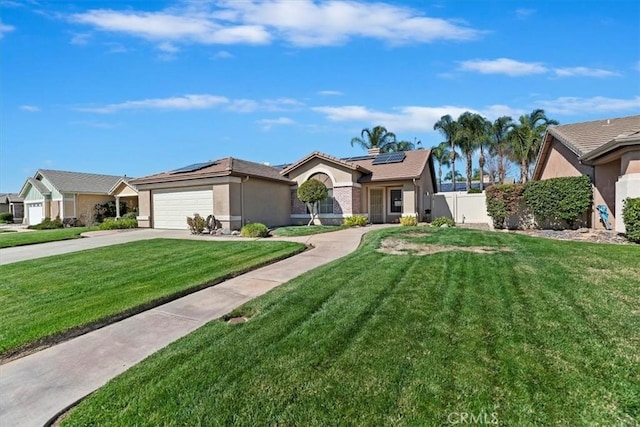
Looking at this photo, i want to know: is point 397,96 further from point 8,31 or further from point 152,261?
point 8,31

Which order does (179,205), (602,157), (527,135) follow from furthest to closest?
(527,135) < (179,205) < (602,157)

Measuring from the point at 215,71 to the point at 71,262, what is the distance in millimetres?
8386

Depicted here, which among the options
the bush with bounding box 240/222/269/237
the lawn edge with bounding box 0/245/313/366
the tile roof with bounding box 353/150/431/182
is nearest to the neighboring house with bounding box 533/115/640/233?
the tile roof with bounding box 353/150/431/182

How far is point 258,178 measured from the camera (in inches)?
736

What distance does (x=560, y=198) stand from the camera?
14.3 metres

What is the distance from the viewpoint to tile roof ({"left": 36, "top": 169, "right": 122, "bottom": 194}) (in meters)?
29.5

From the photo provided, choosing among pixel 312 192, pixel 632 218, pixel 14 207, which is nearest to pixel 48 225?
pixel 312 192

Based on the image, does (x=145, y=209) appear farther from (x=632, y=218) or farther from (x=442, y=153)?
(x=442, y=153)

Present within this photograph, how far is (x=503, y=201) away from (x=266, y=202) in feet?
41.6

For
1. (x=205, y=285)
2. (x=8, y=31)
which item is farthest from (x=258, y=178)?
(x=205, y=285)

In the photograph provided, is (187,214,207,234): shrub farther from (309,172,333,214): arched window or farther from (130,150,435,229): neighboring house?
(309,172,333,214): arched window

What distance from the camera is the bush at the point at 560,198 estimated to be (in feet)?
44.9

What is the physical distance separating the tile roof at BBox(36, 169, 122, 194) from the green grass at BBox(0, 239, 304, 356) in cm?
2314

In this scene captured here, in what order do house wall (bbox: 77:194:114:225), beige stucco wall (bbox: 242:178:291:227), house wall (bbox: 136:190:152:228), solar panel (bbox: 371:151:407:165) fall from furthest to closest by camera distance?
house wall (bbox: 77:194:114:225)
solar panel (bbox: 371:151:407:165)
house wall (bbox: 136:190:152:228)
beige stucco wall (bbox: 242:178:291:227)
